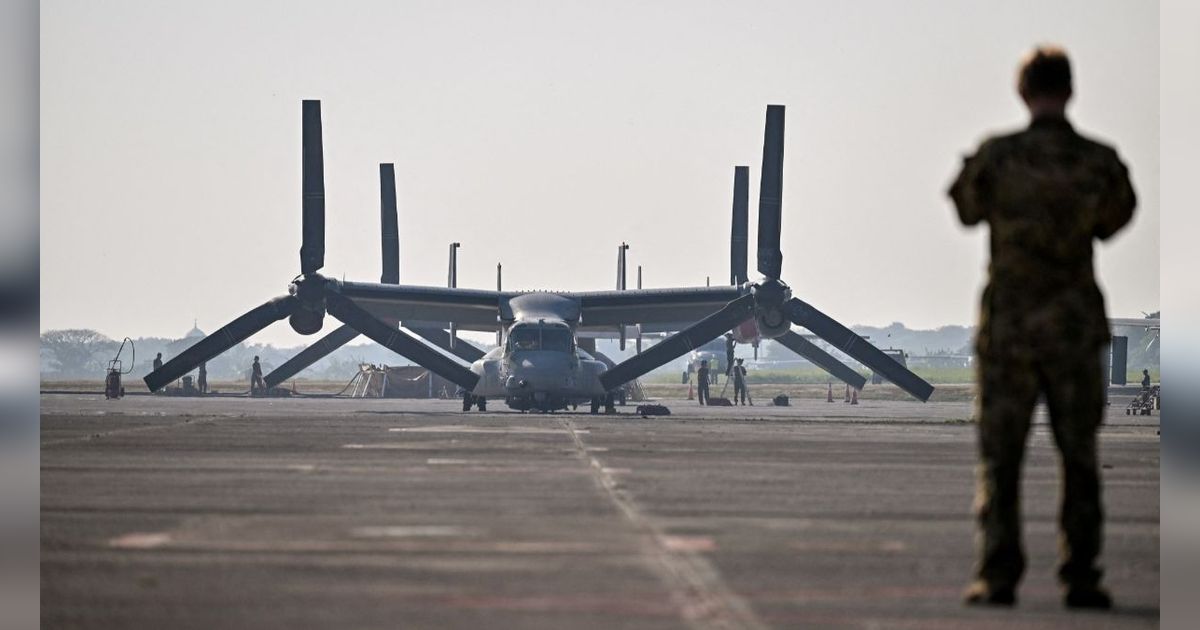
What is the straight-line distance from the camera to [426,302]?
4762 centimetres

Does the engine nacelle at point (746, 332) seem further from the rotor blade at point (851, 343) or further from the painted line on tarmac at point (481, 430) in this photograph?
the painted line on tarmac at point (481, 430)

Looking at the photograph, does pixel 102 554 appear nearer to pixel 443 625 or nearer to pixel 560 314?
pixel 443 625

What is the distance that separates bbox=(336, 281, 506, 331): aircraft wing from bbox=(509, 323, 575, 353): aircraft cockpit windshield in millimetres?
4740

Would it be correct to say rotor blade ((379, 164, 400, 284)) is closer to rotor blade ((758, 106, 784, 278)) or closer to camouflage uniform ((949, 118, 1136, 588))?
rotor blade ((758, 106, 784, 278))

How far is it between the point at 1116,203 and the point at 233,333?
38.3 metres

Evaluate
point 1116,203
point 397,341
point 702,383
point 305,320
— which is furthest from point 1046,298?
point 702,383

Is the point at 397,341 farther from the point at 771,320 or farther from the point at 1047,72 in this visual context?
the point at 1047,72

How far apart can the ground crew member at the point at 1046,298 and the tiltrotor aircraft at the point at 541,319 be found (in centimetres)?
3314

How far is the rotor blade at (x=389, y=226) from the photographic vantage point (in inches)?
2800

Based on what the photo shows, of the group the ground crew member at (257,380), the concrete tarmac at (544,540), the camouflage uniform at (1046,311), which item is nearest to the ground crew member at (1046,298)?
the camouflage uniform at (1046,311)

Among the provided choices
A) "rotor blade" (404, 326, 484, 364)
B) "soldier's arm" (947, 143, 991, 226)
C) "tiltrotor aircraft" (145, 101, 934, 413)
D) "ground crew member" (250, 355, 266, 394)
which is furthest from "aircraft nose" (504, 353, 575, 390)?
"soldier's arm" (947, 143, 991, 226)

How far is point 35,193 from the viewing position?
16.8 meters

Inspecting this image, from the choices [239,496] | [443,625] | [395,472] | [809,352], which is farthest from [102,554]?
[809,352]

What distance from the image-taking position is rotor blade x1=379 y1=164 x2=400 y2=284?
71.1 metres
